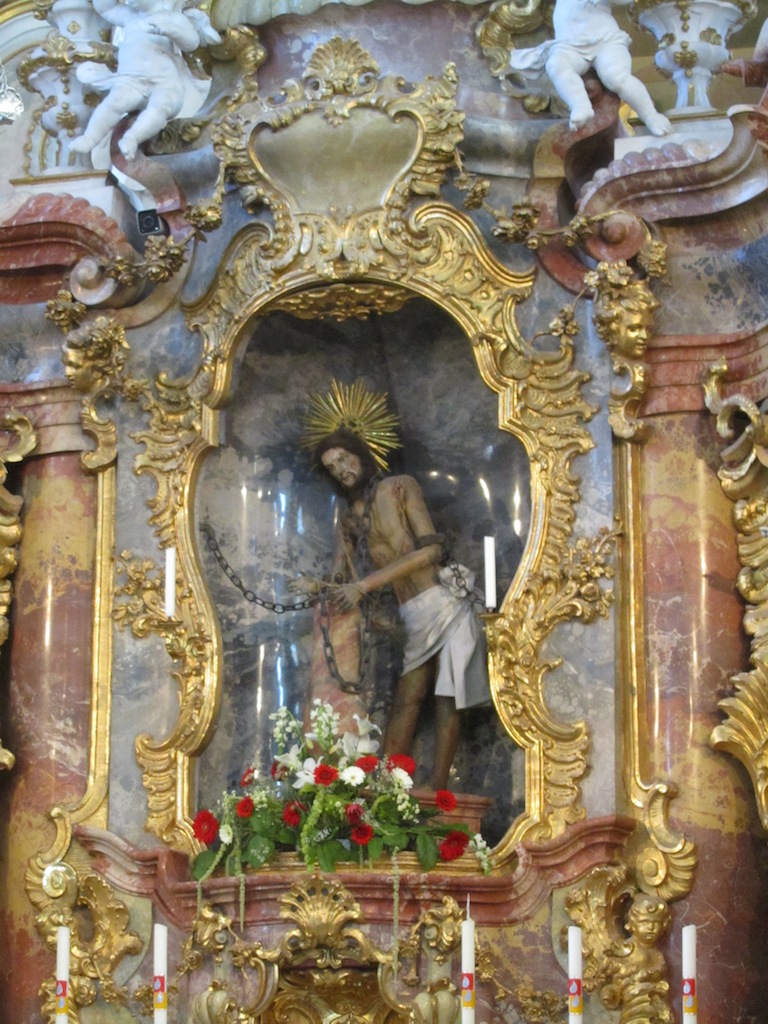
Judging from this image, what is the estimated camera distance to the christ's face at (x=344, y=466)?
13055 mm

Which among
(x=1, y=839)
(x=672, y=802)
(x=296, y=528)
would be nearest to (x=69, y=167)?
(x=296, y=528)

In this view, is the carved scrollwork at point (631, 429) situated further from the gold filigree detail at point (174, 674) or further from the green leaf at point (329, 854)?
the gold filigree detail at point (174, 674)

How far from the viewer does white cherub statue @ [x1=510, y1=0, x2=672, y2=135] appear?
12.5 m

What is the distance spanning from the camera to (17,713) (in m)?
12.7

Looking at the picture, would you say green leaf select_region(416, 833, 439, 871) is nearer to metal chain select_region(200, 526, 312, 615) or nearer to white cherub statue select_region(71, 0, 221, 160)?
metal chain select_region(200, 526, 312, 615)

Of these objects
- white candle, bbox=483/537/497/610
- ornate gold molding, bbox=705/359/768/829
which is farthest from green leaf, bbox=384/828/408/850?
ornate gold molding, bbox=705/359/768/829

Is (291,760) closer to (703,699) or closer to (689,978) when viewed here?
(703,699)

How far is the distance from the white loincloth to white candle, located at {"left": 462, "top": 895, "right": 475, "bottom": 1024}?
170cm

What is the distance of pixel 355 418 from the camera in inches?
520

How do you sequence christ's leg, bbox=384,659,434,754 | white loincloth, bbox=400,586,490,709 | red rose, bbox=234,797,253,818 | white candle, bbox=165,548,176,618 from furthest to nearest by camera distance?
christ's leg, bbox=384,659,434,754
white loincloth, bbox=400,586,490,709
white candle, bbox=165,548,176,618
red rose, bbox=234,797,253,818

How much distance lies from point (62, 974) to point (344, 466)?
3100 mm

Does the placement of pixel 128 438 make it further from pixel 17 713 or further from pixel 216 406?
pixel 17 713

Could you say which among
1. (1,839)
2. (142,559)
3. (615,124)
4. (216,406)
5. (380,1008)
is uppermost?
(615,124)

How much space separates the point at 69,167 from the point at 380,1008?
4.92m
